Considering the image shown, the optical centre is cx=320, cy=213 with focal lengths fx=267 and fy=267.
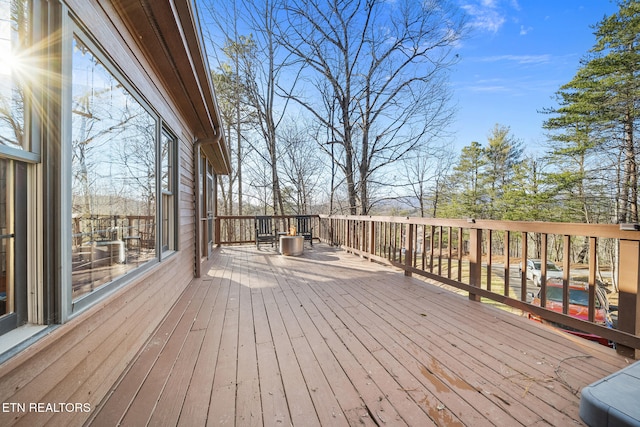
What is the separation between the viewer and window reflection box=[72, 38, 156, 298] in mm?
1335

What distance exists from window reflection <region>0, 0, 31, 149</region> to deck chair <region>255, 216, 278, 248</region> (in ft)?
20.4

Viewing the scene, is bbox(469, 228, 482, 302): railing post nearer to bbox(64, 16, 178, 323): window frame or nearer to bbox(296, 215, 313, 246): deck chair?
bbox(64, 16, 178, 323): window frame

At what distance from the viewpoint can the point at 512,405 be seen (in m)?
1.39

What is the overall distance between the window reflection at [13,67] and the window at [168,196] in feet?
6.32

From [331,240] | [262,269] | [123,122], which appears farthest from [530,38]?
[123,122]

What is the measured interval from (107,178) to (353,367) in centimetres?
199

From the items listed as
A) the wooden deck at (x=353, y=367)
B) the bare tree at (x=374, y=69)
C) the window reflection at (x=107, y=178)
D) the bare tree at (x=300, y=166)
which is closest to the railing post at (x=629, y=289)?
the wooden deck at (x=353, y=367)

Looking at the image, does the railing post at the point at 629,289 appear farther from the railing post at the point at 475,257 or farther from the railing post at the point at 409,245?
the railing post at the point at 409,245

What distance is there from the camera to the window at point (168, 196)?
289 centimetres

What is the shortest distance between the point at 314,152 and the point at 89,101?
1074cm

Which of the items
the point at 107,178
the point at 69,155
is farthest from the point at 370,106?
the point at 69,155

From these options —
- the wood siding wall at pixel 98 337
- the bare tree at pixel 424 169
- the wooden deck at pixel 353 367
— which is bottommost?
the wooden deck at pixel 353 367

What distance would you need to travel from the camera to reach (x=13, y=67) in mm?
936

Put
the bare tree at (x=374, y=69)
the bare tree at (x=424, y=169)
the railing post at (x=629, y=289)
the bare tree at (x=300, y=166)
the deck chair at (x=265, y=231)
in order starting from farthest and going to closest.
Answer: the bare tree at (x=300, y=166) < the bare tree at (x=424, y=169) < the bare tree at (x=374, y=69) < the deck chair at (x=265, y=231) < the railing post at (x=629, y=289)
